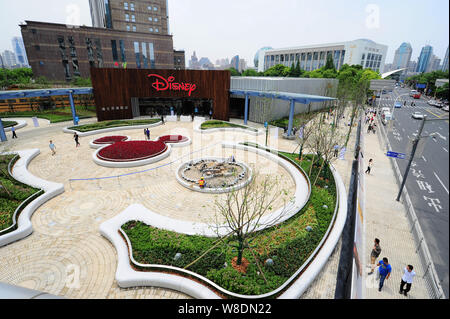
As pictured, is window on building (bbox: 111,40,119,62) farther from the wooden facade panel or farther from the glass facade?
the wooden facade panel

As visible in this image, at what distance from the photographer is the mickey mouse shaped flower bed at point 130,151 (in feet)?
65.1

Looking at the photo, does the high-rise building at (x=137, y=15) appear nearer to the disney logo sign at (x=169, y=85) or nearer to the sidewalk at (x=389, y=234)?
the disney logo sign at (x=169, y=85)

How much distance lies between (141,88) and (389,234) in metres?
34.0

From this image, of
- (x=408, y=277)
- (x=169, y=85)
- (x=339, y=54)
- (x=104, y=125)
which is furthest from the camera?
(x=339, y=54)

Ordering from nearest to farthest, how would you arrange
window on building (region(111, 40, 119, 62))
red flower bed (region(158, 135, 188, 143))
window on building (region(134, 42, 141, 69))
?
red flower bed (region(158, 135, 188, 143)) → window on building (region(111, 40, 119, 62)) → window on building (region(134, 42, 141, 69))

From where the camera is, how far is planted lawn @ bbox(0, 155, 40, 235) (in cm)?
1221

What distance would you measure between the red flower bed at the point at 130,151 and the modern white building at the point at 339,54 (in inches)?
4713

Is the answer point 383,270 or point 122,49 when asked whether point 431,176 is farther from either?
point 122,49

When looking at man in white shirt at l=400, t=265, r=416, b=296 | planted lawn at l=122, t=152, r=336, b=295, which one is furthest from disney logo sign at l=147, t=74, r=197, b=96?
man in white shirt at l=400, t=265, r=416, b=296

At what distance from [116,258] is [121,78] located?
30.2 metres

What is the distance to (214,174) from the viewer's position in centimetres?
1806

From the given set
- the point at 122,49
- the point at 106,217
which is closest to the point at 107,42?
the point at 122,49

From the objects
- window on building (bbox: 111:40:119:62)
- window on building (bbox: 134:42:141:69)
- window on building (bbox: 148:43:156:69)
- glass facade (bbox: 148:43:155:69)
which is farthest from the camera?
window on building (bbox: 148:43:156:69)

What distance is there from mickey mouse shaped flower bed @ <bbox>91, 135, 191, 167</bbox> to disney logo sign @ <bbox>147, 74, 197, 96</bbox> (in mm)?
12476
